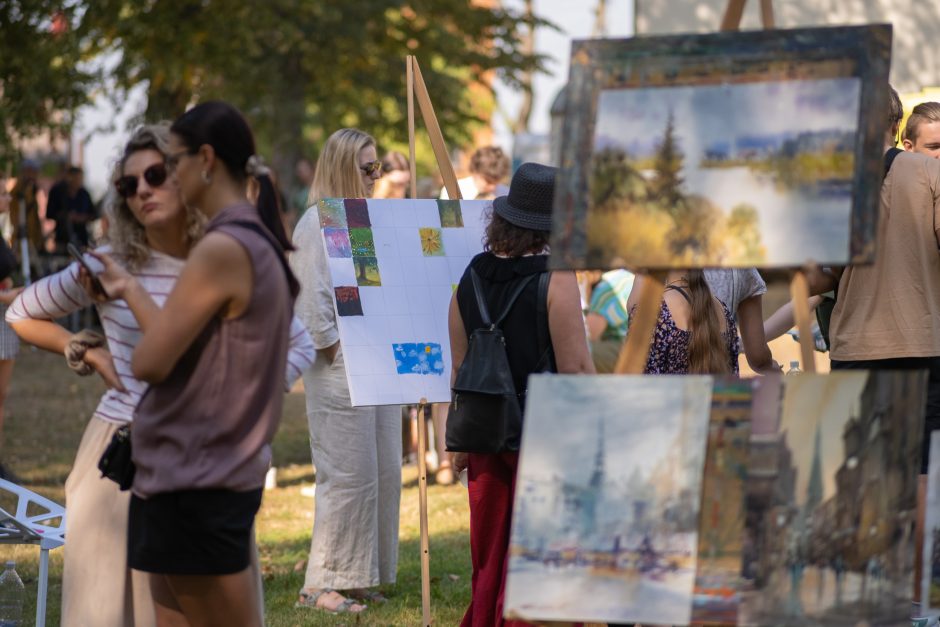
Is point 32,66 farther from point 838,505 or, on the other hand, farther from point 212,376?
point 838,505

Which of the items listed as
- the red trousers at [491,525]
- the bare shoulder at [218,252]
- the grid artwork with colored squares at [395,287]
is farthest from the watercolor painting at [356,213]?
the bare shoulder at [218,252]

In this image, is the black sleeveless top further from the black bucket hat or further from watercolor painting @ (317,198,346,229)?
watercolor painting @ (317,198,346,229)

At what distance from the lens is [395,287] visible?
16.7ft

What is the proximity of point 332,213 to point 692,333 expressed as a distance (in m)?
1.55

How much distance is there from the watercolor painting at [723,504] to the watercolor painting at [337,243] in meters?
2.31

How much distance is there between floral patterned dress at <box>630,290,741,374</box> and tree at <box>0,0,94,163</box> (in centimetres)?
1260

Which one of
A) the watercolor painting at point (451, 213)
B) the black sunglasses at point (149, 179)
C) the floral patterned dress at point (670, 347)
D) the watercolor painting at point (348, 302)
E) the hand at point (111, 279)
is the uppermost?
the black sunglasses at point (149, 179)

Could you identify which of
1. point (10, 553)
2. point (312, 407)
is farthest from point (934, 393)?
point (10, 553)

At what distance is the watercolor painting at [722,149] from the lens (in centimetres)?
303

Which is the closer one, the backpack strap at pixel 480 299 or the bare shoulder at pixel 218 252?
the bare shoulder at pixel 218 252

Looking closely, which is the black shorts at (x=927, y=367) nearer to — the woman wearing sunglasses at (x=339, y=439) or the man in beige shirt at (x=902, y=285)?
the man in beige shirt at (x=902, y=285)

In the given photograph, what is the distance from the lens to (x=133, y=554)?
9.69ft

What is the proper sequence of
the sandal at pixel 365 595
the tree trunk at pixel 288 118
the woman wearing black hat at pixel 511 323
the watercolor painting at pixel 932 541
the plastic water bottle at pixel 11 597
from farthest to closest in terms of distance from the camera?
the tree trunk at pixel 288 118, the sandal at pixel 365 595, the plastic water bottle at pixel 11 597, the woman wearing black hat at pixel 511 323, the watercolor painting at pixel 932 541

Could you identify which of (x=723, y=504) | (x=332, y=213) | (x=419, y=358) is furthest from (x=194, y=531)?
(x=332, y=213)
